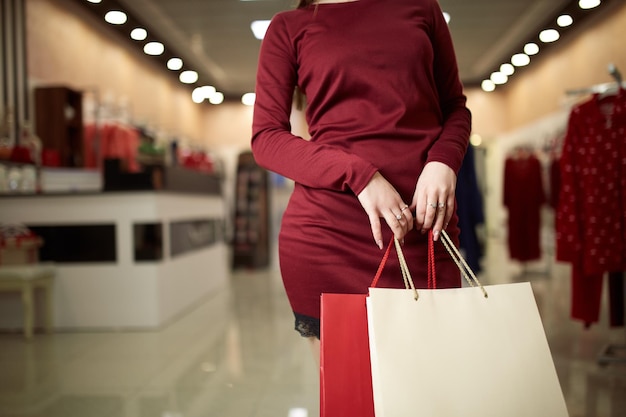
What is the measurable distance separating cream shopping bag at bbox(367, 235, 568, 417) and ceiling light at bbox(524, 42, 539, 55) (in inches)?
50.6

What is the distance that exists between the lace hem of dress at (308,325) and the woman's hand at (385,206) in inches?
8.9

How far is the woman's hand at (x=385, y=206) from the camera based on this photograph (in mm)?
871

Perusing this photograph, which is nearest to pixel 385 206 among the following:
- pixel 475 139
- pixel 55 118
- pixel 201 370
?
pixel 201 370

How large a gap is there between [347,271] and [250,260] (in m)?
6.66

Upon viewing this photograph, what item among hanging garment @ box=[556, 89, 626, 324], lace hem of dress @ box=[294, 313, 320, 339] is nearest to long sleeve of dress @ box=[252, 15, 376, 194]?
lace hem of dress @ box=[294, 313, 320, 339]

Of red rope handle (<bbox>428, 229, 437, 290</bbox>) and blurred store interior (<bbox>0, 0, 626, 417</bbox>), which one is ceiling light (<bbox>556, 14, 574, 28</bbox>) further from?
red rope handle (<bbox>428, 229, 437, 290</bbox>)

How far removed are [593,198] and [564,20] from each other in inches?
43.6

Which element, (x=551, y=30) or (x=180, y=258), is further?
(x=180, y=258)

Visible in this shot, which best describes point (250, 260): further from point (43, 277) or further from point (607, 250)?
point (607, 250)

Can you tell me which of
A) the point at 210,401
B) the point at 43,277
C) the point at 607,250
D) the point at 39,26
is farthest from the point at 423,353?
the point at 39,26

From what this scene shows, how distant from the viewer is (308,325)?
40.6 inches

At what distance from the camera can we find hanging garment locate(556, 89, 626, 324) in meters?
2.64

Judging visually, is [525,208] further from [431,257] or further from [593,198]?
[431,257]

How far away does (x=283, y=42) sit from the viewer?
104 cm
